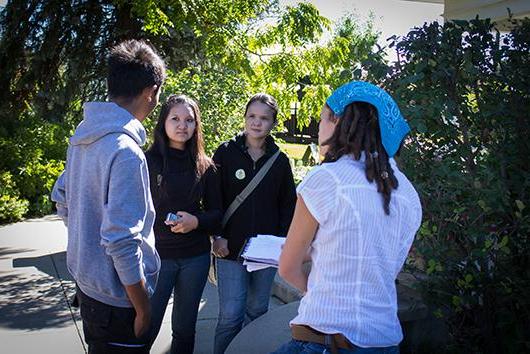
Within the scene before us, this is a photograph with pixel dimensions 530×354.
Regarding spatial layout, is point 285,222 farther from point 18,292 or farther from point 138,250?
point 18,292

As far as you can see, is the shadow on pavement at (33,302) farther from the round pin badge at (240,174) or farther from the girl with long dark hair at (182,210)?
the round pin badge at (240,174)

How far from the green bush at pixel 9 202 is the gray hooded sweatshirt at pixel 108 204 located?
705 cm

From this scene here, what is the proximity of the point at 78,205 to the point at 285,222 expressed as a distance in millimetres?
1759

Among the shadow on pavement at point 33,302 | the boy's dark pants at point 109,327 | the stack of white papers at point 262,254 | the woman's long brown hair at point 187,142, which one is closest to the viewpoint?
the boy's dark pants at point 109,327

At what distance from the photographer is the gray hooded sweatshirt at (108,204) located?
197 cm

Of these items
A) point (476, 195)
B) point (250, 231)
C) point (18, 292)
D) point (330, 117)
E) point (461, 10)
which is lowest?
point (18, 292)

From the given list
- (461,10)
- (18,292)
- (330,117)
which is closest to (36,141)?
(18,292)

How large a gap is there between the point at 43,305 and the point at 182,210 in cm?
258

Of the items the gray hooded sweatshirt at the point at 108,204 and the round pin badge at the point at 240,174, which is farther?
the round pin badge at the point at 240,174

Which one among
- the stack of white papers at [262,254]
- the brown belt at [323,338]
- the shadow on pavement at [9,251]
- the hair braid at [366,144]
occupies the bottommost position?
the shadow on pavement at [9,251]

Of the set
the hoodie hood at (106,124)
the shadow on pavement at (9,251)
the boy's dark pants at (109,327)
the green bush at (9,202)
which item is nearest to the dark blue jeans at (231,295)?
the boy's dark pants at (109,327)

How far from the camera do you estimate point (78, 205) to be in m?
2.08

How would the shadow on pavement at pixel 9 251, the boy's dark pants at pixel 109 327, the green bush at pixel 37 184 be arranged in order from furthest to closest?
the green bush at pixel 37 184 < the shadow on pavement at pixel 9 251 < the boy's dark pants at pixel 109 327

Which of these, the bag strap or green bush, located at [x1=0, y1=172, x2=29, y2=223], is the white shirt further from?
green bush, located at [x1=0, y1=172, x2=29, y2=223]
